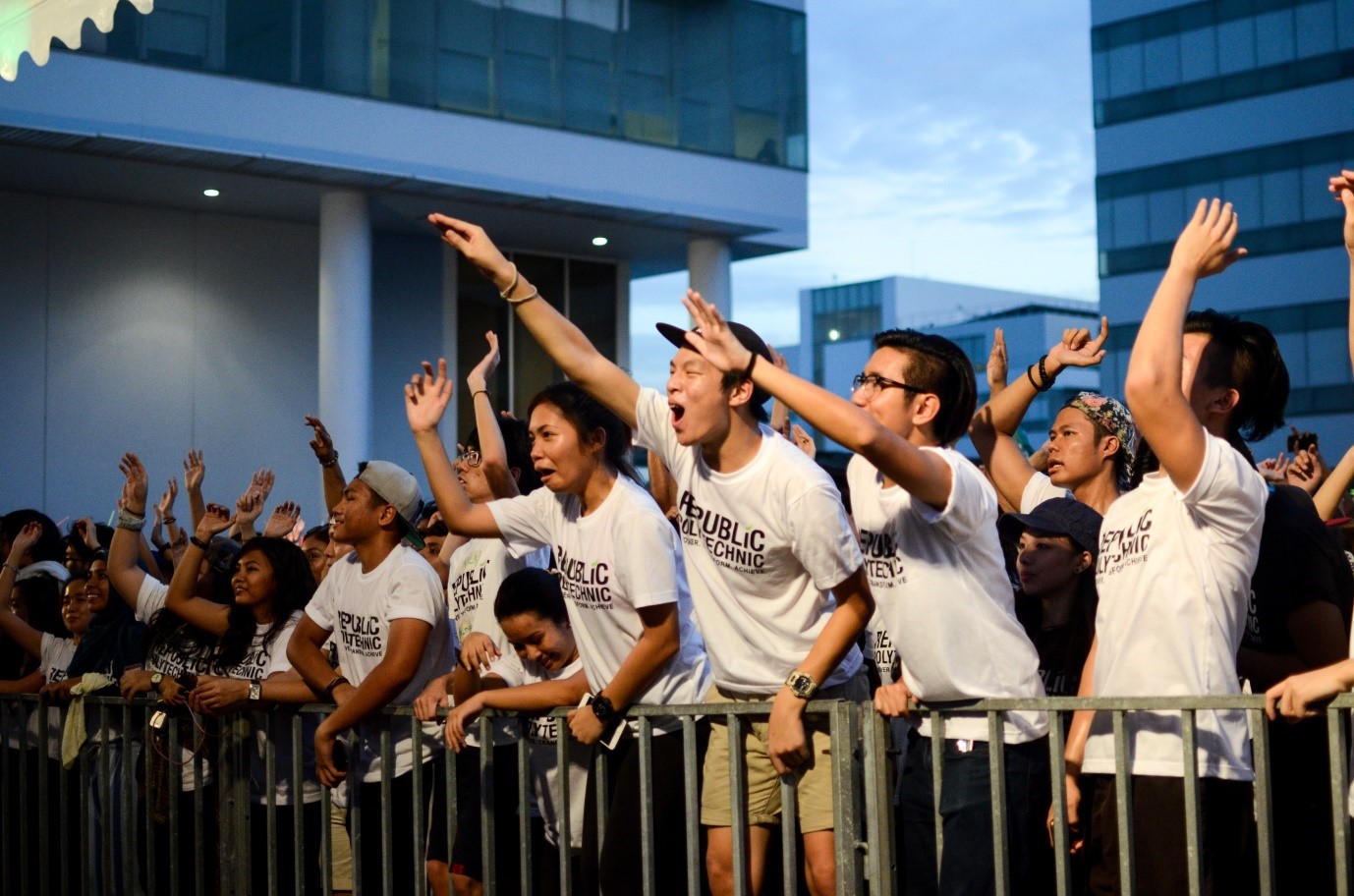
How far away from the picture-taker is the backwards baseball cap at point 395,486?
627 cm

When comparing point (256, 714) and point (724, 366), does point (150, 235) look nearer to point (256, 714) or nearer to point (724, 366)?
point (256, 714)

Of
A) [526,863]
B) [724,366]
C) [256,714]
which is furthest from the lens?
[256,714]

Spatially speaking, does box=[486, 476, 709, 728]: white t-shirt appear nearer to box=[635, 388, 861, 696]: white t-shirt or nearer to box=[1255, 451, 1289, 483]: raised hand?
box=[635, 388, 861, 696]: white t-shirt

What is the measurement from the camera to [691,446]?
4.74 metres

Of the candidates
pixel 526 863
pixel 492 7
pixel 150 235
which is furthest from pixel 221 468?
pixel 526 863

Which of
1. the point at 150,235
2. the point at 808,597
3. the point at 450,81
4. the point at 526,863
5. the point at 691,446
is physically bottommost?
the point at 526,863

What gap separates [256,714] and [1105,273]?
4676cm

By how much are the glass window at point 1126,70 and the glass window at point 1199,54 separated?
157 cm

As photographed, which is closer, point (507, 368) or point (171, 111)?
point (171, 111)

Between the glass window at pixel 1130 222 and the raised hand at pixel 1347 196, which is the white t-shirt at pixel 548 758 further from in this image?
the glass window at pixel 1130 222

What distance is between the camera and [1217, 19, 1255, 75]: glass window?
149 ft

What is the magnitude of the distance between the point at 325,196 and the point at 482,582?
15.8m

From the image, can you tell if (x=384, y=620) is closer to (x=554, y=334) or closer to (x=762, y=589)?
(x=554, y=334)

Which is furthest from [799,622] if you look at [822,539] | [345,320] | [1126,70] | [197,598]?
[1126,70]
